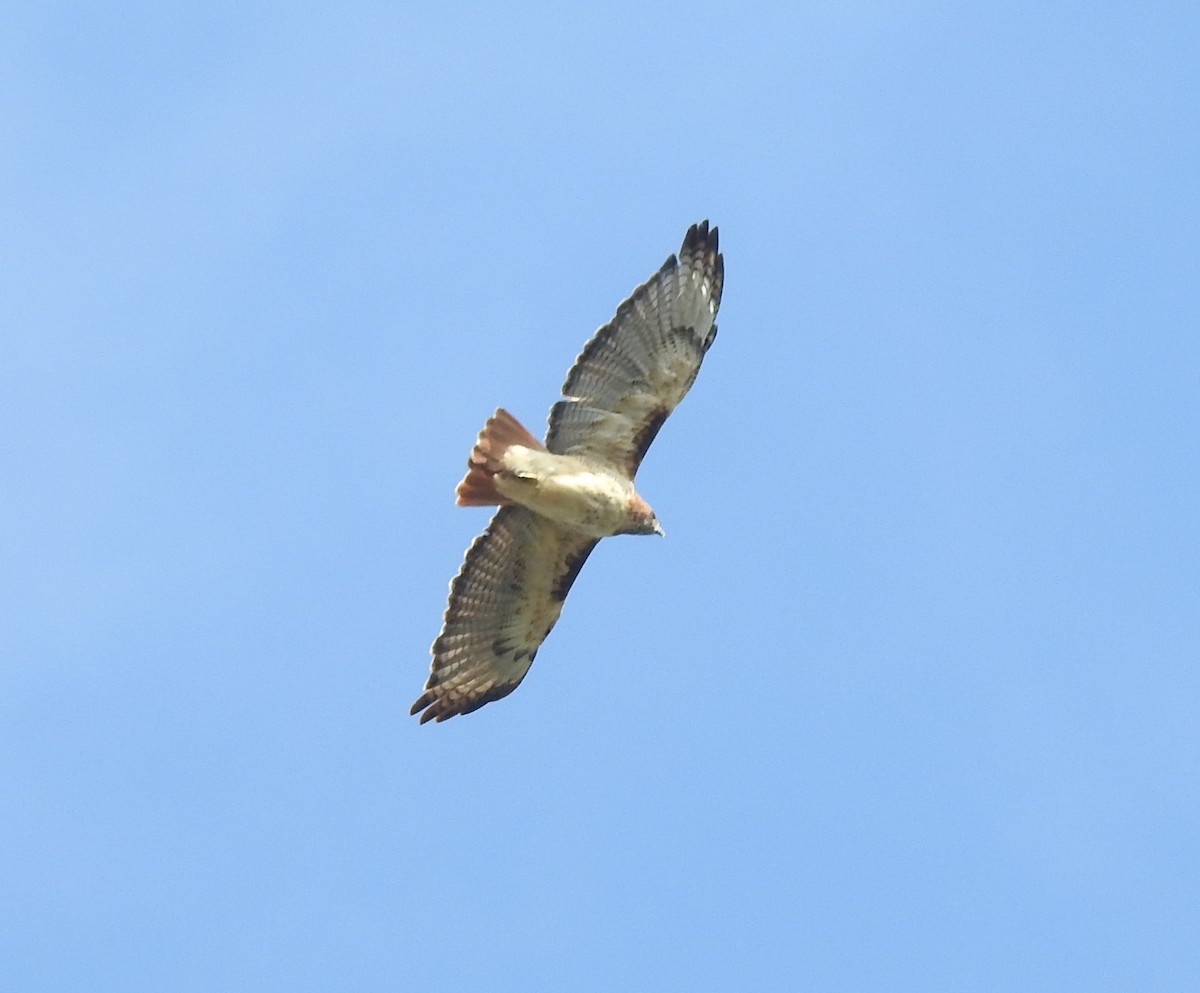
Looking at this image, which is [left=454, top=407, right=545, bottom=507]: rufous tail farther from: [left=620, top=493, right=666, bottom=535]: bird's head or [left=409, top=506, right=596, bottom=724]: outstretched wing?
[left=620, top=493, right=666, bottom=535]: bird's head

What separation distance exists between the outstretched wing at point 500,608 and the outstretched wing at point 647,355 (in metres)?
0.87

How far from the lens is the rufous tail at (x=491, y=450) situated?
13.7 m

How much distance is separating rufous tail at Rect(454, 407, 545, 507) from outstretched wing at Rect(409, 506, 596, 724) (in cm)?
54

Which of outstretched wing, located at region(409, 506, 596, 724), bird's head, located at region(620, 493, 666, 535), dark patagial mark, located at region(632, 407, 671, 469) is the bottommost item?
outstretched wing, located at region(409, 506, 596, 724)

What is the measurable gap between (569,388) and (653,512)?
1025 millimetres

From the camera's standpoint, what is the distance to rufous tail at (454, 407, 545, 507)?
44.9ft

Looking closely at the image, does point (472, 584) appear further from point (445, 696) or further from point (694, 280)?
point (694, 280)

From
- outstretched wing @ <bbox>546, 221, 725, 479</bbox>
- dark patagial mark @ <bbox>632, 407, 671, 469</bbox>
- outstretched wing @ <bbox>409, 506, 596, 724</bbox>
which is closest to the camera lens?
outstretched wing @ <bbox>546, 221, 725, 479</bbox>

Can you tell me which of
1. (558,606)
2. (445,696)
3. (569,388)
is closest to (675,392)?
(569,388)

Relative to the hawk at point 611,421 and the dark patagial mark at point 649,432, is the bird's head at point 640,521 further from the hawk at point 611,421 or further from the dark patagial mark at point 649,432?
the dark patagial mark at point 649,432

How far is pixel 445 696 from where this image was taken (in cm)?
1479

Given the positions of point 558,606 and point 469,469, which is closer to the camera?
point 469,469

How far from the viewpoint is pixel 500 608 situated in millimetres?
14633

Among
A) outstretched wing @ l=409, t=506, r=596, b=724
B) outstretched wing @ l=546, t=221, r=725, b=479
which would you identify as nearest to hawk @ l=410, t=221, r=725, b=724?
outstretched wing @ l=546, t=221, r=725, b=479
